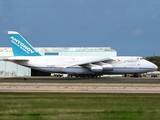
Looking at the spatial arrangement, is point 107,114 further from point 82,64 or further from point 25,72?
point 25,72

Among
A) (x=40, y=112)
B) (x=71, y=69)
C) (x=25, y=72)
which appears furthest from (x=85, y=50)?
(x=40, y=112)

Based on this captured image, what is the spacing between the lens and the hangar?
→ 82750 millimetres

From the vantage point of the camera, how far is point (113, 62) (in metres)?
62.1

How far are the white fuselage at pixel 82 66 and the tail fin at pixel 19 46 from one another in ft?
5.53

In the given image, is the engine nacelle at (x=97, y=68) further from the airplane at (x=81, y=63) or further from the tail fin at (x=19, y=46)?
the tail fin at (x=19, y=46)

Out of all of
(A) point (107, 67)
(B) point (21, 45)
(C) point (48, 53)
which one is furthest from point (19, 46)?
(C) point (48, 53)

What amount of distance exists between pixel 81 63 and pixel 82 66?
1523 mm

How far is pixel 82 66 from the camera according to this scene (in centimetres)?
6191

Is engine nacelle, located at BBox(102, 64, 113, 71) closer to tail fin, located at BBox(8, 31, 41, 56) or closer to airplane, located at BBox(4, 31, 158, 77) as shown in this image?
airplane, located at BBox(4, 31, 158, 77)

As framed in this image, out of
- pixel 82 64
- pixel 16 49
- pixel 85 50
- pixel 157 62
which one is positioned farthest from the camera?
pixel 157 62

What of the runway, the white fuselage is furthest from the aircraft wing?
the runway

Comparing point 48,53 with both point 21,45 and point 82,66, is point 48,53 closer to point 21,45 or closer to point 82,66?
point 21,45

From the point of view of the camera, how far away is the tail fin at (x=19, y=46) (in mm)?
64562

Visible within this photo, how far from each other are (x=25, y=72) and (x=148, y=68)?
31972mm
